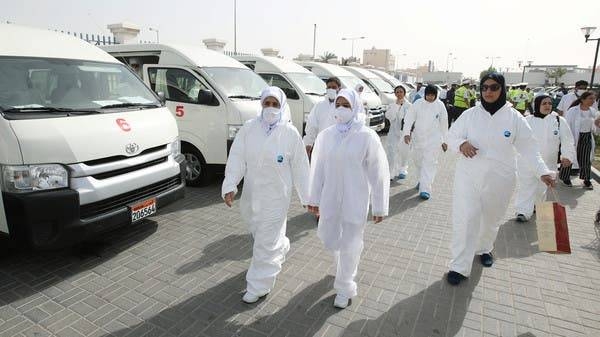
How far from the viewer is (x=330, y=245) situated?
329 centimetres

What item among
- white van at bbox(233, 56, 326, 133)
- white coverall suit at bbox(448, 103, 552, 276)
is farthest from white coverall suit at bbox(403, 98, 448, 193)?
white van at bbox(233, 56, 326, 133)

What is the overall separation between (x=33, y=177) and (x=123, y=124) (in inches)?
38.9

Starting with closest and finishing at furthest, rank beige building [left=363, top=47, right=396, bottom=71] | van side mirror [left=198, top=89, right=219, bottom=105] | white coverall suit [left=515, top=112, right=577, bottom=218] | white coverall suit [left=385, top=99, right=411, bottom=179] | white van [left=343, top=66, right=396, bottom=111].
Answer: white coverall suit [left=515, top=112, right=577, bottom=218] → van side mirror [left=198, top=89, right=219, bottom=105] → white coverall suit [left=385, top=99, right=411, bottom=179] → white van [left=343, top=66, right=396, bottom=111] → beige building [left=363, top=47, right=396, bottom=71]

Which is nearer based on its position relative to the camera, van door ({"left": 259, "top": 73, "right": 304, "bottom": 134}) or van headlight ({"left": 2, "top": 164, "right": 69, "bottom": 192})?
van headlight ({"left": 2, "top": 164, "right": 69, "bottom": 192})

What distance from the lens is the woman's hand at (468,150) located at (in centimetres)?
359

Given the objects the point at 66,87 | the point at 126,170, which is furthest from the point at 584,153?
the point at 66,87

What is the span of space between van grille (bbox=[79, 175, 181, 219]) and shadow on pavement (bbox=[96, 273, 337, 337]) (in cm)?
118

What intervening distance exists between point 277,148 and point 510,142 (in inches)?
82.6

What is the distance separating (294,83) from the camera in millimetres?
9578

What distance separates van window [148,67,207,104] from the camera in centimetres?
645

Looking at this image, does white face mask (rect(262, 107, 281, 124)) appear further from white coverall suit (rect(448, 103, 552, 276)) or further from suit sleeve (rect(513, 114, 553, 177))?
suit sleeve (rect(513, 114, 553, 177))

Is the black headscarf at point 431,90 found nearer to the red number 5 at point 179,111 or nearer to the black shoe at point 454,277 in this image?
the black shoe at point 454,277

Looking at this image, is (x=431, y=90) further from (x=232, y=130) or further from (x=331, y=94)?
(x=232, y=130)

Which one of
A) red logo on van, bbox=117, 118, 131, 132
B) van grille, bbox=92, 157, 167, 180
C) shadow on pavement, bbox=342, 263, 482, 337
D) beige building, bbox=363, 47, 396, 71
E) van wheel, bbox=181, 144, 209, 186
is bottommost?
shadow on pavement, bbox=342, 263, 482, 337
